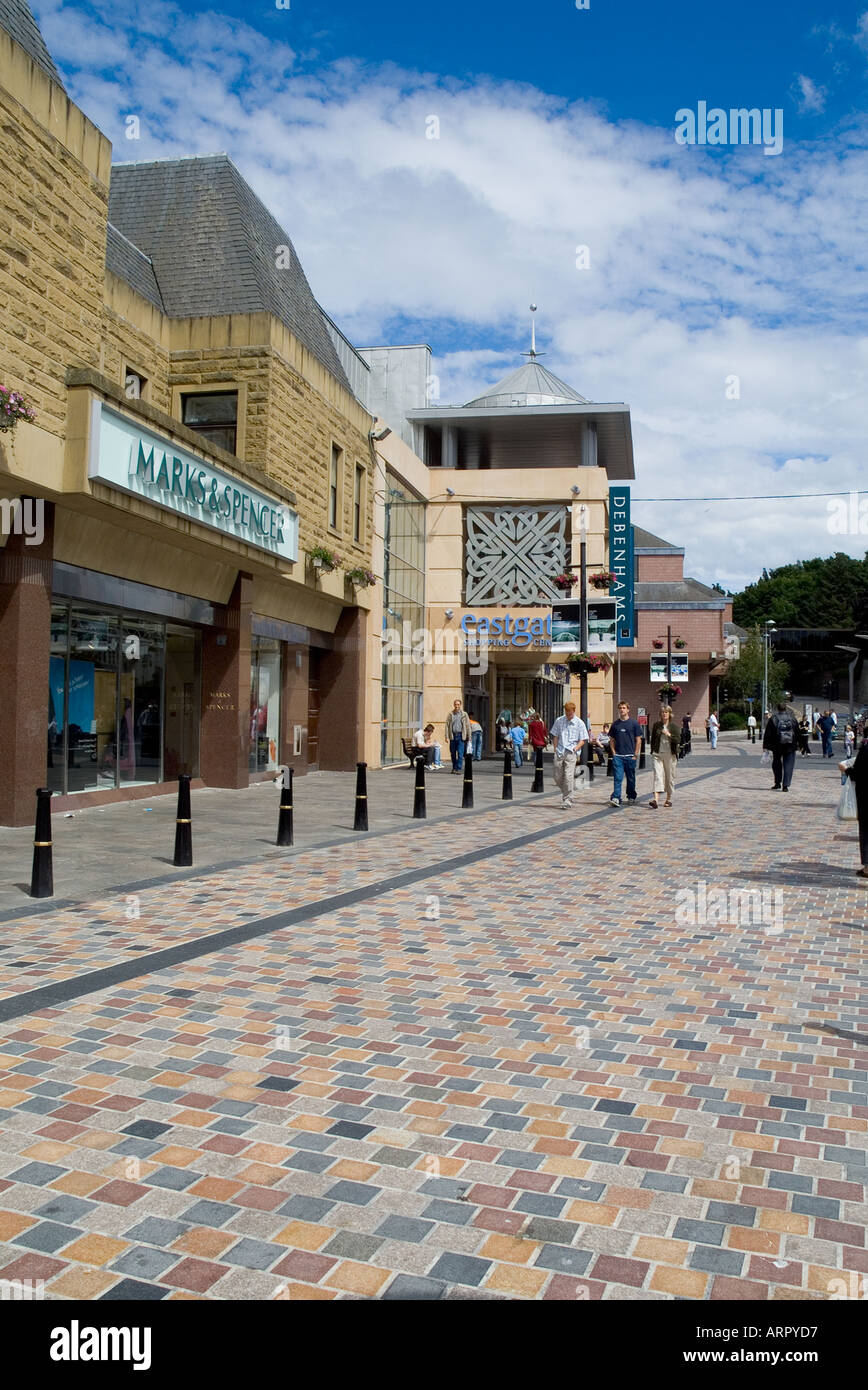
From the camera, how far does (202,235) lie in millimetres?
20188

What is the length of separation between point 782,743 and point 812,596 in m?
103

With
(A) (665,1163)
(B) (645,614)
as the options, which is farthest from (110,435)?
(B) (645,614)

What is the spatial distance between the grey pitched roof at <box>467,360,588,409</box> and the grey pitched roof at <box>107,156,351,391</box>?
2344 cm

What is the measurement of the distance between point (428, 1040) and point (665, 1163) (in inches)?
60.6

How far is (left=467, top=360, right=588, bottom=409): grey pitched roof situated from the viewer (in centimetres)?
4447

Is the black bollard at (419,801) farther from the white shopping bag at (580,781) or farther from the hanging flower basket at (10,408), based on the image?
the white shopping bag at (580,781)

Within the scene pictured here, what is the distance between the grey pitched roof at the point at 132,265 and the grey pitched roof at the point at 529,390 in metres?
25.4

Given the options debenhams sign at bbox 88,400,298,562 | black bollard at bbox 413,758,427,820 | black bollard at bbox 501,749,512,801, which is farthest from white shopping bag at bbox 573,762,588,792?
debenhams sign at bbox 88,400,298,562

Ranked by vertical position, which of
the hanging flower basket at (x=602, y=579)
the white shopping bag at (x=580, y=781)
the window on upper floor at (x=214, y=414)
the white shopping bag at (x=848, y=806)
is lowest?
the white shopping bag at (x=580, y=781)

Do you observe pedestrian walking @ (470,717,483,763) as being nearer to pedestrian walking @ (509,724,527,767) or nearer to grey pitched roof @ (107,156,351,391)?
pedestrian walking @ (509,724,527,767)

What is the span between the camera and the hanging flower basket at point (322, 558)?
2161 centimetres

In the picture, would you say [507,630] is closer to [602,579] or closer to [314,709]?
[602,579]

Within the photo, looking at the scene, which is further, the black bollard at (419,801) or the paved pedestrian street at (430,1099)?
the black bollard at (419,801)

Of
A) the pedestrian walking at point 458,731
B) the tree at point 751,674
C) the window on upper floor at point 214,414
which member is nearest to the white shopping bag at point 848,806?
the window on upper floor at point 214,414
